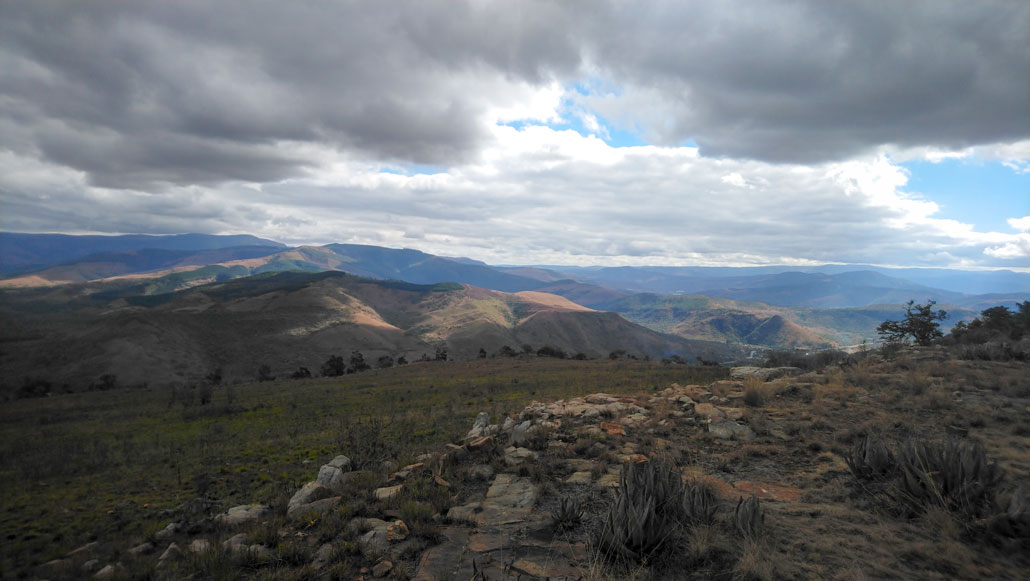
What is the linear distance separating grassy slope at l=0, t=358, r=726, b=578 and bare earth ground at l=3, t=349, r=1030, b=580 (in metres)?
0.94

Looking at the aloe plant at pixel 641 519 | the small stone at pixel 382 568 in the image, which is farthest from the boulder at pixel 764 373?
the small stone at pixel 382 568

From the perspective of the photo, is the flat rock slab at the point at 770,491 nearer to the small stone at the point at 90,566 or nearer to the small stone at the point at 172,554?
the small stone at the point at 172,554

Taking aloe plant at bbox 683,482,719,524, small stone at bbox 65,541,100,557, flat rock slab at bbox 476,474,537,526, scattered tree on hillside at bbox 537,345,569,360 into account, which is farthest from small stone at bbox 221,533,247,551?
scattered tree on hillside at bbox 537,345,569,360

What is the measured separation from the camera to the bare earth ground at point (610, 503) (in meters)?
4.05

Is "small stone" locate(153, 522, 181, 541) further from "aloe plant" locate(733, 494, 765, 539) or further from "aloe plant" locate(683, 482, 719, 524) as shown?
"aloe plant" locate(733, 494, 765, 539)

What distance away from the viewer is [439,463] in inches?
298

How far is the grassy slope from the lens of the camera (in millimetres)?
8633

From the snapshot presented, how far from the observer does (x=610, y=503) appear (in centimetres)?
526

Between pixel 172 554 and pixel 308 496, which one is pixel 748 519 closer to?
pixel 308 496

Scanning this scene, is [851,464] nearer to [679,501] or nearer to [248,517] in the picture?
[679,501]

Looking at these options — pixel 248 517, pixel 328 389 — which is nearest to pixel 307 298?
pixel 328 389

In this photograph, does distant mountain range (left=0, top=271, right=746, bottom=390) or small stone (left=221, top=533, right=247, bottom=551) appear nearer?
small stone (left=221, top=533, right=247, bottom=551)

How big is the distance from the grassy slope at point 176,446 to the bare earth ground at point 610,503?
0.94m

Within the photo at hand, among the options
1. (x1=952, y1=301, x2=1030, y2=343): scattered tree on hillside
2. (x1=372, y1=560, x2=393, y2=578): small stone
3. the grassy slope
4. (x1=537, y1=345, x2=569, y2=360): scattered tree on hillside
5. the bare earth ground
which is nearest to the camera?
the bare earth ground
